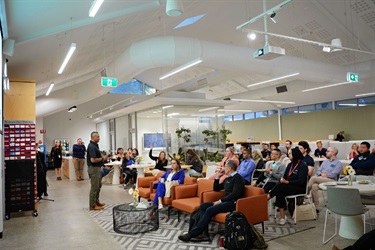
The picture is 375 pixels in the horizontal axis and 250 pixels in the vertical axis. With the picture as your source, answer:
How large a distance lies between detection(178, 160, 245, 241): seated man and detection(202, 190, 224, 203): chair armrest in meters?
0.19

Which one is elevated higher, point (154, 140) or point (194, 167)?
point (154, 140)

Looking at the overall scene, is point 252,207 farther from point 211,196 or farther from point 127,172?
point 127,172

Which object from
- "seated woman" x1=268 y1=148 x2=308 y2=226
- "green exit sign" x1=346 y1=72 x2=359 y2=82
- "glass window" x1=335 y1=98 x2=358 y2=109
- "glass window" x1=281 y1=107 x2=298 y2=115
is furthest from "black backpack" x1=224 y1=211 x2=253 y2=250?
"glass window" x1=281 y1=107 x2=298 y2=115

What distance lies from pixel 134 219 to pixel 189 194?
3.42 feet

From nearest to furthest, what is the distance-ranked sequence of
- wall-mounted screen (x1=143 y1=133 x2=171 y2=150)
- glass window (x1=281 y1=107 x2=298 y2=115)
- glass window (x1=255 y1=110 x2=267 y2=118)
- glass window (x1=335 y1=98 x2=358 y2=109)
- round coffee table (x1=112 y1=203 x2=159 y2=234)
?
1. round coffee table (x1=112 y1=203 x2=159 y2=234)
2. wall-mounted screen (x1=143 y1=133 x2=171 y2=150)
3. glass window (x1=335 y1=98 x2=358 y2=109)
4. glass window (x1=281 y1=107 x2=298 y2=115)
5. glass window (x1=255 y1=110 x2=267 y2=118)

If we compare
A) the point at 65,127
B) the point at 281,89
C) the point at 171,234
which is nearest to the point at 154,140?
the point at 281,89

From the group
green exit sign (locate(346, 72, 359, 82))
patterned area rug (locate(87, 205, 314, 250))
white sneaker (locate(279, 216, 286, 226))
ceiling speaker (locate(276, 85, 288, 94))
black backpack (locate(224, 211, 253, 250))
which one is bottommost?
patterned area rug (locate(87, 205, 314, 250))

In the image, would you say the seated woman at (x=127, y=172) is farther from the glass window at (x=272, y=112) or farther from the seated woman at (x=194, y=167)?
the glass window at (x=272, y=112)

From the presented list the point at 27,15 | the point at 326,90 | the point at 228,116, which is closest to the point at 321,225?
the point at 27,15

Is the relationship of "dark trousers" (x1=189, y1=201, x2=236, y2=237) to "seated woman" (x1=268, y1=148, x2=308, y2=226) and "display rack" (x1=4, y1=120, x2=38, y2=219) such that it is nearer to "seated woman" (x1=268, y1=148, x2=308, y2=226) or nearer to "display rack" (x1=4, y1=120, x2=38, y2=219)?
"seated woman" (x1=268, y1=148, x2=308, y2=226)

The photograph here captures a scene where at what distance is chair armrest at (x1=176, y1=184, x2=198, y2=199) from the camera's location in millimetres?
5398

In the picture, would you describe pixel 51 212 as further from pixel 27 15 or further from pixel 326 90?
pixel 326 90

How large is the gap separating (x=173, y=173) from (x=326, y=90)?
33.7ft

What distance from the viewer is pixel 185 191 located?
546 centimetres
